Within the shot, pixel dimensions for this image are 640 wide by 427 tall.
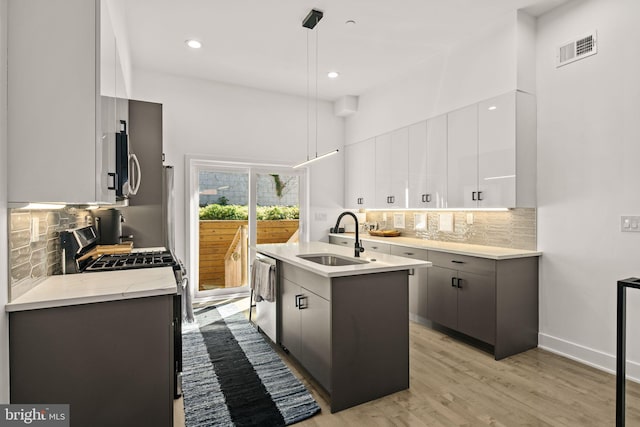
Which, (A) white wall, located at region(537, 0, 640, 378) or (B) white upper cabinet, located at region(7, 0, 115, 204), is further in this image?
(A) white wall, located at region(537, 0, 640, 378)

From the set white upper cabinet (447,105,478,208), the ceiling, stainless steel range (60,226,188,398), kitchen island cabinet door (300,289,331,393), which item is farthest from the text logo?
white upper cabinet (447,105,478,208)

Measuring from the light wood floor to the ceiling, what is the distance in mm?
3005

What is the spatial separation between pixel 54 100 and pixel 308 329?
1.96m

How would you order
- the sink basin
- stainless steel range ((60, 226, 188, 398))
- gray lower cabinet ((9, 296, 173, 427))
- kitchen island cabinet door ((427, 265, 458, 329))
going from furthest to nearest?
kitchen island cabinet door ((427, 265, 458, 329)), the sink basin, stainless steel range ((60, 226, 188, 398)), gray lower cabinet ((9, 296, 173, 427))

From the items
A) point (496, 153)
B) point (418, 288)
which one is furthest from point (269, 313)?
point (496, 153)

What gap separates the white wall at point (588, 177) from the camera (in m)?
2.57

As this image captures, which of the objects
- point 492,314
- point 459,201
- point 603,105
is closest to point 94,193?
point 492,314

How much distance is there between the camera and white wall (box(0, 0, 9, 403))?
1.34 meters

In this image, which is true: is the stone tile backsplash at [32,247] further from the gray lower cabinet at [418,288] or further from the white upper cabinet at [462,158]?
the white upper cabinet at [462,158]

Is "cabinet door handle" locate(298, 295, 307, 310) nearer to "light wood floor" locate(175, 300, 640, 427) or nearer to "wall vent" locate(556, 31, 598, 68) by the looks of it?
"light wood floor" locate(175, 300, 640, 427)

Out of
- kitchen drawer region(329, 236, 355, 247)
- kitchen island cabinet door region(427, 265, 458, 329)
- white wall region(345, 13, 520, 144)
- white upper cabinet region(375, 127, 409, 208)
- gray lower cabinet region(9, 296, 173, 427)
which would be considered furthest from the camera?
kitchen drawer region(329, 236, 355, 247)

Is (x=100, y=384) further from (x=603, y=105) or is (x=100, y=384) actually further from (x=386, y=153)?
(x=386, y=153)

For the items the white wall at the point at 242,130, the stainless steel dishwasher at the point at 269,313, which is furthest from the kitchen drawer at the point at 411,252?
the white wall at the point at 242,130

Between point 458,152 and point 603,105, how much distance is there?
1218mm
